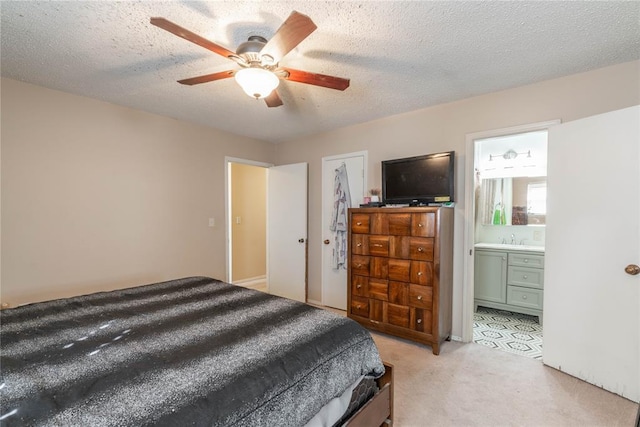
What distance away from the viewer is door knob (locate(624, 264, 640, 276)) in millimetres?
1927

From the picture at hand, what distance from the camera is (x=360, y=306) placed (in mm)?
3023

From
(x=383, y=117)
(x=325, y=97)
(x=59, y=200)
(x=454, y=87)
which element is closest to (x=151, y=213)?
(x=59, y=200)

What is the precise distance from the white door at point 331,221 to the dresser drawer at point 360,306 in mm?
624

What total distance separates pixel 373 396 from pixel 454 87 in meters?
2.49

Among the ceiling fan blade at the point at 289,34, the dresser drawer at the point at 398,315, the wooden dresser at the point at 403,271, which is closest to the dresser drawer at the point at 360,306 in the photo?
the wooden dresser at the point at 403,271

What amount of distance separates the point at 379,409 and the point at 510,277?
2844 mm

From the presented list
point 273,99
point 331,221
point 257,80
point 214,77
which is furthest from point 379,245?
point 214,77

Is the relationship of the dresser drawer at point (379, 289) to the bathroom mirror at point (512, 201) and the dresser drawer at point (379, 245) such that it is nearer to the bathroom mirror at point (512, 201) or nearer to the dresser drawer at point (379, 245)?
the dresser drawer at point (379, 245)

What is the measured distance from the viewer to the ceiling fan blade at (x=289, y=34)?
1.26 metres

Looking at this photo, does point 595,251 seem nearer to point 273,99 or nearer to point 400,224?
point 400,224

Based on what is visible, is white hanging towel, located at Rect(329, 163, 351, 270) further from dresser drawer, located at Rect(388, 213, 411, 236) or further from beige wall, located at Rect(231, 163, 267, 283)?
beige wall, located at Rect(231, 163, 267, 283)

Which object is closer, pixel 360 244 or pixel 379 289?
pixel 379 289

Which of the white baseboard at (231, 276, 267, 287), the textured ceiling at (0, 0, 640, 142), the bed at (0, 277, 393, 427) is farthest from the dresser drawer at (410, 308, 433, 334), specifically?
the white baseboard at (231, 276, 267, 287)

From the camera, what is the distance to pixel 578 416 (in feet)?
5.89
